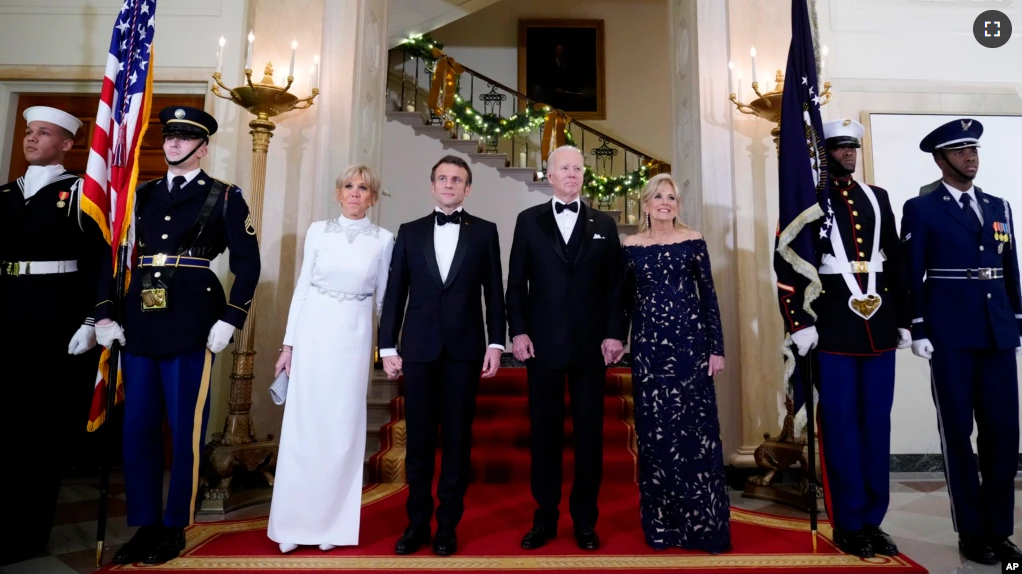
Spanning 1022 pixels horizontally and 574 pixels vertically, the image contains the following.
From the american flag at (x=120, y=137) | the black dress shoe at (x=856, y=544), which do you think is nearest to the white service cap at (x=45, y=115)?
the american flag at (x=120, y=137)

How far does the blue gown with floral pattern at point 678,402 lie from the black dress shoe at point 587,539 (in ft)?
0.83

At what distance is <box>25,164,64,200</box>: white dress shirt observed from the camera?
2.87m

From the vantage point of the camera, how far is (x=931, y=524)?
3.06 m

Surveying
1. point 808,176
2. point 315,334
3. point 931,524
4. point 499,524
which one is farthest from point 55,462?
point 931,524

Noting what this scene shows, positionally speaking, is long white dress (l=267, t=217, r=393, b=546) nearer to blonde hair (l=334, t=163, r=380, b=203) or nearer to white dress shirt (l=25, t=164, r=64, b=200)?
blonde hair (l=334, t=163, r=380, b=203)

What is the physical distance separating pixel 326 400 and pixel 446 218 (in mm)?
965

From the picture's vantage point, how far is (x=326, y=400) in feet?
8.47

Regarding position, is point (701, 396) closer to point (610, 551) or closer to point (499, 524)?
point (610, 551)

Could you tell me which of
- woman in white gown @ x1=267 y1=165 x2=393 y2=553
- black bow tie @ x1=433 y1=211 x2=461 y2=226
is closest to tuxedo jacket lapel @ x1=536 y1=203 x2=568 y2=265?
black bow tie @ x1=433 y1=211 x2=461 y2=226

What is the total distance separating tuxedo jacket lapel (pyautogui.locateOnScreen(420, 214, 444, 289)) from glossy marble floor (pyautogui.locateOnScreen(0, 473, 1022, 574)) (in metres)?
1.74

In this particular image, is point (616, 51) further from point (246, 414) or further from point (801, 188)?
point (246, 414)

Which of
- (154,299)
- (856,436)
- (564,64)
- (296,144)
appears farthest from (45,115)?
(564,64)

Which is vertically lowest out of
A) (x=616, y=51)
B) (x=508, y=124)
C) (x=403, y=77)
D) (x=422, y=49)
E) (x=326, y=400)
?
(x=326, y=400)

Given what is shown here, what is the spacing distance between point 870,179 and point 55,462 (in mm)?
5179
